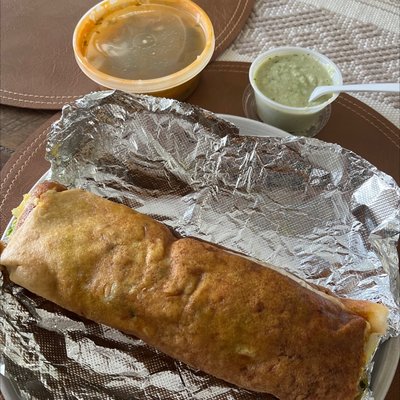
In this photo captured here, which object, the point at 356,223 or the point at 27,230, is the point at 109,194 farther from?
the point at 356,223

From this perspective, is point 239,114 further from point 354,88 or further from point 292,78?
point 354,88

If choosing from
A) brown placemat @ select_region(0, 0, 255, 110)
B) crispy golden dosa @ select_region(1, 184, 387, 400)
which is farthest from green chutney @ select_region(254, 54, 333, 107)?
crispy golden dosa @ select_region(1, 184, 387, 400)

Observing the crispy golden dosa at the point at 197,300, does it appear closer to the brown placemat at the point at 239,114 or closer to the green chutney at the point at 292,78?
the brown placemat at the point at 239,114

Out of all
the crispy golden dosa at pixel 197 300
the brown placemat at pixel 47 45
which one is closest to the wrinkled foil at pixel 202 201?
the crispy golden dosa at pixel 197 300

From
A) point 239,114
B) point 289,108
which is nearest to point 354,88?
point 289,108

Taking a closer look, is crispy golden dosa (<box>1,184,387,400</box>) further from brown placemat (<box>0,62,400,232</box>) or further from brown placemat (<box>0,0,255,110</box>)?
→ brown placemat (<box>0,0,255,110</box>)

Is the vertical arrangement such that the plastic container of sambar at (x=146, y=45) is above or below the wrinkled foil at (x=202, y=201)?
above
